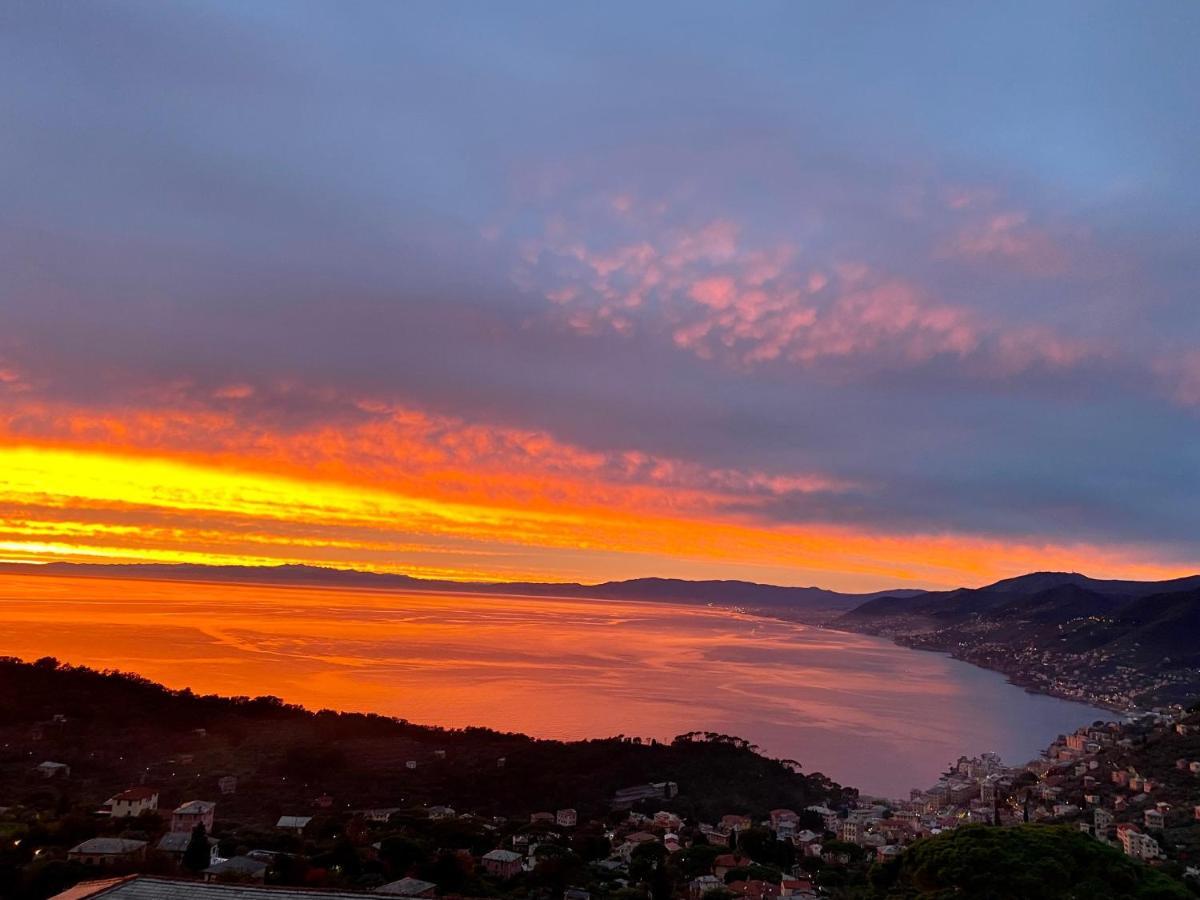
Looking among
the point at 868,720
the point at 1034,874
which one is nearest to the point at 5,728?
the point at 1034,874

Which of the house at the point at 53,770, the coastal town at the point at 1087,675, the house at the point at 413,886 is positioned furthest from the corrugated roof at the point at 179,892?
the coastal town at the point at 1087,675

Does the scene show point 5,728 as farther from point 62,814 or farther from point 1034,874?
point 1034,874

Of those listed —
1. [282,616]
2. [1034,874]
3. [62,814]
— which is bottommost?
[282,616]

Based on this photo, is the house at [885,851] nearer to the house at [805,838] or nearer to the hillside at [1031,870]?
the house at [805,838]

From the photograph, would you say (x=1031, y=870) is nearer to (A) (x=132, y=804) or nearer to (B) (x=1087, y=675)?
(A) (x=132, y=804)

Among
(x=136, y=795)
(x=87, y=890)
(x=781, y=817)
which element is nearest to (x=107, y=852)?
(x=136, y=795)

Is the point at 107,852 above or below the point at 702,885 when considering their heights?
above

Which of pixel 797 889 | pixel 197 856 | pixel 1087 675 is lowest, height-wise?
pixel 1087 675
